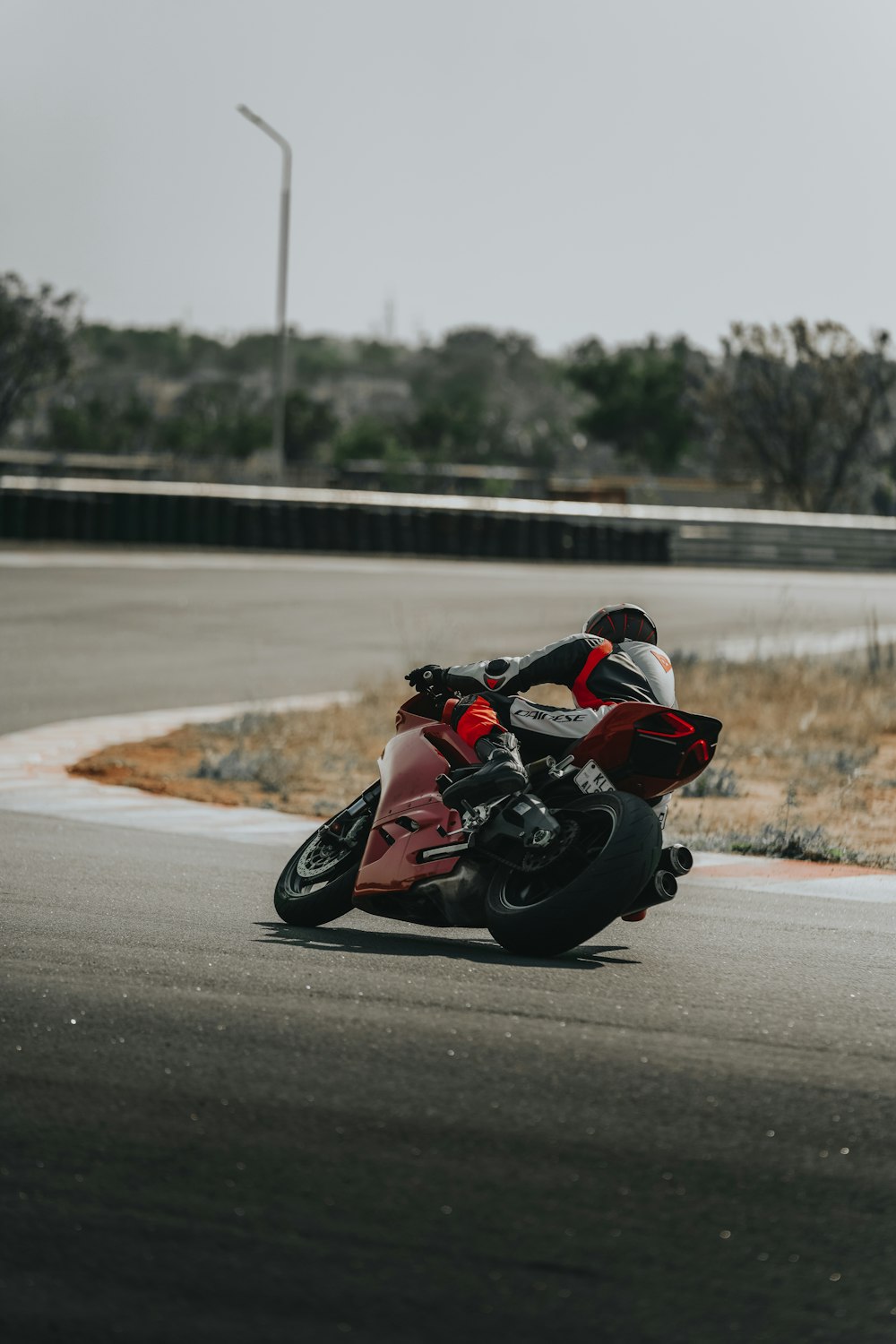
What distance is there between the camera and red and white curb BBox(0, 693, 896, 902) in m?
9.80

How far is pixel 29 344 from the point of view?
73625 mm

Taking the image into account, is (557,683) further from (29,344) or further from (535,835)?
(29,344)

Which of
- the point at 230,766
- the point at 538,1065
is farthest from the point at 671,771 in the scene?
the point at 230,766

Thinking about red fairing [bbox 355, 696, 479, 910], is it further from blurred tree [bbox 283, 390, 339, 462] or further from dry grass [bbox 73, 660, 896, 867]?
blurred tree [bbox 283, 390, 339, 462]

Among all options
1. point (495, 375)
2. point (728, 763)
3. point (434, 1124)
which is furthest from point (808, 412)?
point (495, 375)

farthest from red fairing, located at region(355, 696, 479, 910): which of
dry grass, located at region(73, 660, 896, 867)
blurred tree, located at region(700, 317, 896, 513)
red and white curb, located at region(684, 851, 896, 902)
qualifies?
blurred tree, located at region(700, 317, 896, 513)

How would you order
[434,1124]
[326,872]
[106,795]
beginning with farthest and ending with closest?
[106,795] → [326,872] → [434,1124]

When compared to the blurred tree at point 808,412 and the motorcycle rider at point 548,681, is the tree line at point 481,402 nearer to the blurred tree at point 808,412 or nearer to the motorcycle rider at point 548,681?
the blurred tree at point 808,412

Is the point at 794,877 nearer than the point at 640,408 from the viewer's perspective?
Yes

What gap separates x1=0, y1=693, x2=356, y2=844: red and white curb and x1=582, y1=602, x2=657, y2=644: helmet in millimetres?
3888

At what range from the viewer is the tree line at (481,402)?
58.5 m

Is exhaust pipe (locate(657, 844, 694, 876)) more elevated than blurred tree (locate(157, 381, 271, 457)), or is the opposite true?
blurred tree (locate(157, 381, 271, 457))

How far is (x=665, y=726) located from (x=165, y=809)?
5874 mm

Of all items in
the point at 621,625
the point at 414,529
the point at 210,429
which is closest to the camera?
the point at 621,625
